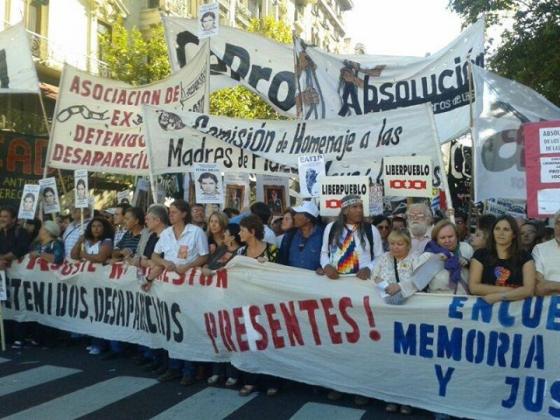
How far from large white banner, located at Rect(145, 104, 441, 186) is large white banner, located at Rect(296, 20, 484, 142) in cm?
100

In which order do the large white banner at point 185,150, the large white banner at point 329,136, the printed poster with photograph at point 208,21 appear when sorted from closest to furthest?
1. the large white banner at point 329,136
2. the large white banner at point 185,150
3. the printed poster with photograph at point 208,21

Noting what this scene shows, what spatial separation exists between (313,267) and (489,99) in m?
2.76

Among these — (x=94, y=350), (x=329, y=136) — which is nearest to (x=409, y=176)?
(x=329, y=136)

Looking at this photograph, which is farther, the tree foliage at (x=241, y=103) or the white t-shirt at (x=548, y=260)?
the tree foliage at (x=241, y=103)

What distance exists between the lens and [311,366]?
17.7 feet

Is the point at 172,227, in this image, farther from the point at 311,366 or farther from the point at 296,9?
the point at 296,9

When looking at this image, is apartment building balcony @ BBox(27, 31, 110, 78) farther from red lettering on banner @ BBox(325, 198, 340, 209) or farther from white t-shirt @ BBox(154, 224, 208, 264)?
red lettering on banner @ BBox(325, 198, 340, 209)

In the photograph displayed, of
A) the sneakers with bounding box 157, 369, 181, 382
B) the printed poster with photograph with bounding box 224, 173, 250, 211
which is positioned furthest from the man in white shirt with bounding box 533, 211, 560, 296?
the printed poster with photograph with bounding box 224, 173, 250, 211

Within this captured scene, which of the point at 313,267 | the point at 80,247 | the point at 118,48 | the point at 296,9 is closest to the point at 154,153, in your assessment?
the point at 80,247

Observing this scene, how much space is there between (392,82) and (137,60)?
14.0m

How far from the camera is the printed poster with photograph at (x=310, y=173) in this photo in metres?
6.82

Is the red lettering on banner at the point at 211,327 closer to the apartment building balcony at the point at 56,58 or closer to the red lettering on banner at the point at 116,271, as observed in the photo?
the red lettering on banner at the point at 116,271

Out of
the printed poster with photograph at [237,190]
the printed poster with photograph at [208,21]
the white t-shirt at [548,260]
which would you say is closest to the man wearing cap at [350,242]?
the white t-shirt at [548,260]

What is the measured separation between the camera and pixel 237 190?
11.2m
